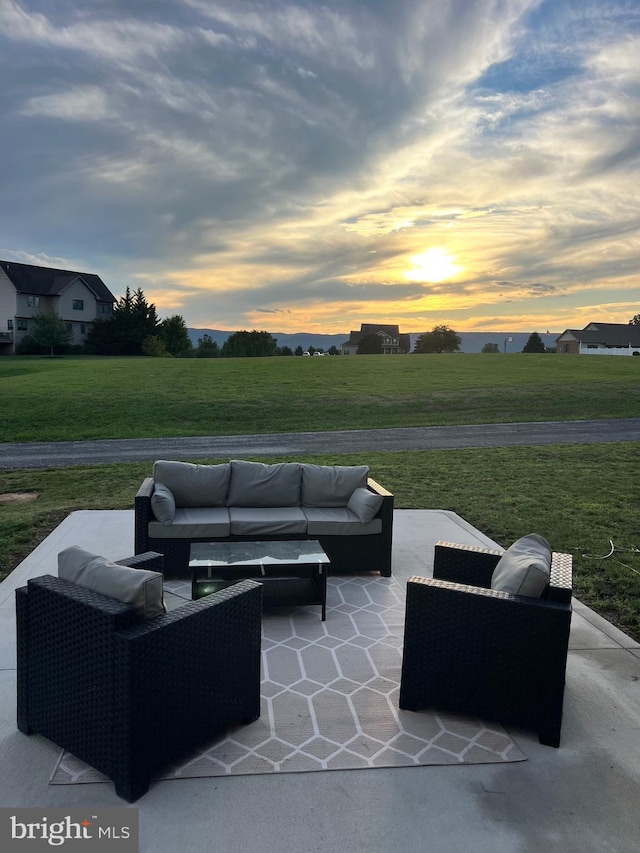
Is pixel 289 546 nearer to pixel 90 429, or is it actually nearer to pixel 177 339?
pixel 90 429

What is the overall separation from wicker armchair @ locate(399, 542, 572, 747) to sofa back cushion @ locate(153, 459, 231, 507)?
3.20 m

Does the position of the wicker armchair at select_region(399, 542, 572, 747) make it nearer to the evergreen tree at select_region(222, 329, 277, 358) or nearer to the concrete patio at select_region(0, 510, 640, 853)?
the concrete patio at select_region(0, 510, 640, 853)

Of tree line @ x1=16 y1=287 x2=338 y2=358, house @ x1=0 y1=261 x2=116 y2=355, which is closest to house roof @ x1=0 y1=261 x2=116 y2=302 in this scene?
house @ x1=0 y1=261 x2=116 y2=355

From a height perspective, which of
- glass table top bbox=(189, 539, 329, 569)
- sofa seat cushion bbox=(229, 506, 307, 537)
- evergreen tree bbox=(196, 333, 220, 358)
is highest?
evergreen tree bbox=(196, 333, 220, 358)

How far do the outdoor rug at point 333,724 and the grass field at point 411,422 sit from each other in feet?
6.86

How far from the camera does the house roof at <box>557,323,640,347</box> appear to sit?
235ft

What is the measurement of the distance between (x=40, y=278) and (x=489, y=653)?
53.7 m

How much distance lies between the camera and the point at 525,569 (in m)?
3.33

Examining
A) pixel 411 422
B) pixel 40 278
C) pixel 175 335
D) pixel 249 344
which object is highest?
pixel 40 278

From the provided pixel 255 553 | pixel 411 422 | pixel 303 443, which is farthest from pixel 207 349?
pixel 255 553

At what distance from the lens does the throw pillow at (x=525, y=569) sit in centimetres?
329

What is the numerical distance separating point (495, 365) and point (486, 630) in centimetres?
3615

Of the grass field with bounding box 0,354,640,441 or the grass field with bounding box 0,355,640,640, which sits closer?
the grass field with bounding box 0,355,640,640

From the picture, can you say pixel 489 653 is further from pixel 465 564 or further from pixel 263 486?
pixel 263 486
